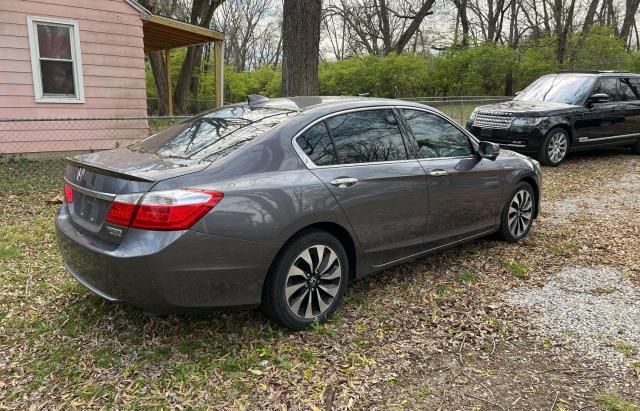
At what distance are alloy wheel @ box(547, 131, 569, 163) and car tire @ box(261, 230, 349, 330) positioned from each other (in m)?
7.30

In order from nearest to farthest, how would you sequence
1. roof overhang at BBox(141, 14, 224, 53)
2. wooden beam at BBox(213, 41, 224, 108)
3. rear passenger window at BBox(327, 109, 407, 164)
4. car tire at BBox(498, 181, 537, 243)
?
rear passenger window at BBox(327, 109, 407, 164), car tire at BBox(498, 181, 537, 243), roof overhang at BBox(141, 14, 224, 53), wooden beam at BBox(213, 41, 224, 108)

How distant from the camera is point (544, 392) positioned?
9.71 feet

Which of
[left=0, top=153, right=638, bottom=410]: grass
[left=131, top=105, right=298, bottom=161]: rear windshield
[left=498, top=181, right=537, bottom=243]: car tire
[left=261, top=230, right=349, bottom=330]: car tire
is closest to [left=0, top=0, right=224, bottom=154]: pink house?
[left=0, top=153, right=638, bottom=410]: grass

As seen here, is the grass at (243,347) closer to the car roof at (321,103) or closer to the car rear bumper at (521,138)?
the car roof at (321,103)

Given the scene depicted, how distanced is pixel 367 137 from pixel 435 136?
2.80 ft

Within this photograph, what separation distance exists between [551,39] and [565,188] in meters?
16.7

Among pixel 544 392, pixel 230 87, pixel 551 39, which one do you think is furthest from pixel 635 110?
pixel 230 87

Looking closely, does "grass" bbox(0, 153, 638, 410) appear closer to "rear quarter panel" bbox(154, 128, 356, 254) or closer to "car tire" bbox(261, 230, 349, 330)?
"car tire" bbox(261, 230, 349, 330)

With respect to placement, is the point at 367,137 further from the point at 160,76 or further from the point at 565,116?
the point at 160,76

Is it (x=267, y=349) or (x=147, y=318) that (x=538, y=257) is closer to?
(x=267, y=349)

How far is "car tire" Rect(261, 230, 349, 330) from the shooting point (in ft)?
10.7

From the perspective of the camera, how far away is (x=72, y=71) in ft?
33.2

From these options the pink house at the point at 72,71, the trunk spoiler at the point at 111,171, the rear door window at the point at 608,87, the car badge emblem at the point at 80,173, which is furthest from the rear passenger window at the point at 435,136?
the rear door window at the point at 608,87

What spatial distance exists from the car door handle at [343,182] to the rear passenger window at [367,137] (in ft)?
0.48
